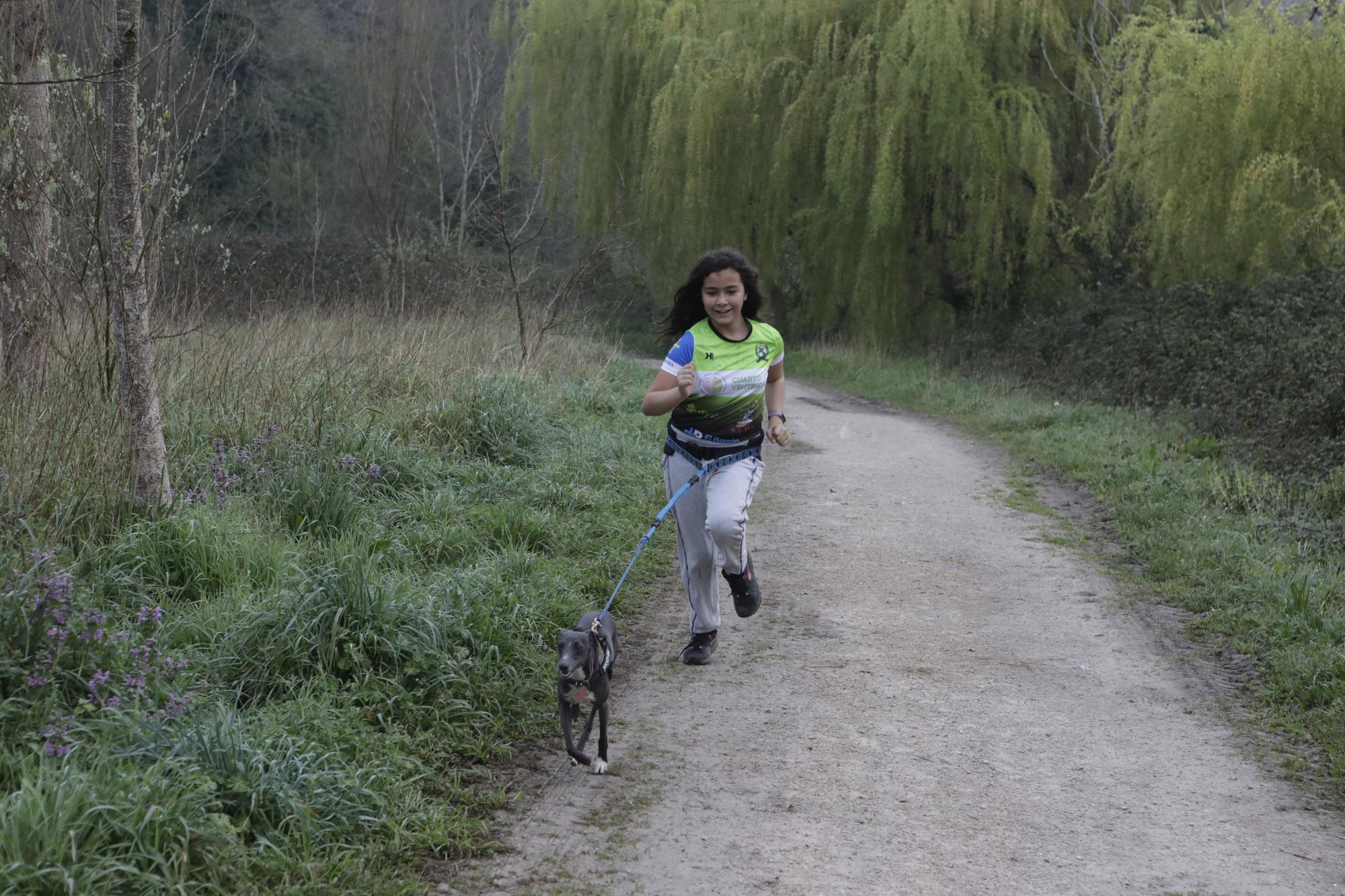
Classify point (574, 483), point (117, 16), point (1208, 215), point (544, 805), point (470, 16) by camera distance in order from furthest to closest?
point (470, 16) → point (1208, 215) → point (574, 483) → point (117, 16) → point (544, 805)

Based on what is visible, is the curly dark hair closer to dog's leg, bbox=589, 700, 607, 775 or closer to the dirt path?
the dirt path

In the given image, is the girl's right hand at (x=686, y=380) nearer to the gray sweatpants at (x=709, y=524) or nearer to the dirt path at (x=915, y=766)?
the gray sweatpants at (x=709, y=524)

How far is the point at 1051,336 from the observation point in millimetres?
17562

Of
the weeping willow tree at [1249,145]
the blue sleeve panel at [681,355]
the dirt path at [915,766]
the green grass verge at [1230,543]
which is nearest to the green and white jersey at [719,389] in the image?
the blue sleeve panel at [681,355]

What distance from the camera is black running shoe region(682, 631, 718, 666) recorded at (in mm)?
5375

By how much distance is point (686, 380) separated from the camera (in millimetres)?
4883

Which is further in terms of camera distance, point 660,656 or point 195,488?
point 195,488

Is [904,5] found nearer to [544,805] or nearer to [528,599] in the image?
[528,599]

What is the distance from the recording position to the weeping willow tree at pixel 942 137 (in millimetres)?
13047

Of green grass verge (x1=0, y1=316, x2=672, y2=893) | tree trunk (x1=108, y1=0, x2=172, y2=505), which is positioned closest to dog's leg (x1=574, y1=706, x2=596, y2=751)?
green grass verge (x1=0, y1=316, x2=672, y2=893)

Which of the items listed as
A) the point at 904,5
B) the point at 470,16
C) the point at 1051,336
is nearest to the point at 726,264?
the point at 1051,336

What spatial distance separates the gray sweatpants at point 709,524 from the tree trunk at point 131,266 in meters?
2.40

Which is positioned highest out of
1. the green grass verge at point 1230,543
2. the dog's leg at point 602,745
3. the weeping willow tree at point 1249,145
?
the weeping willow tree at point 1249,145

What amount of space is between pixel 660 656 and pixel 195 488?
103 inches
